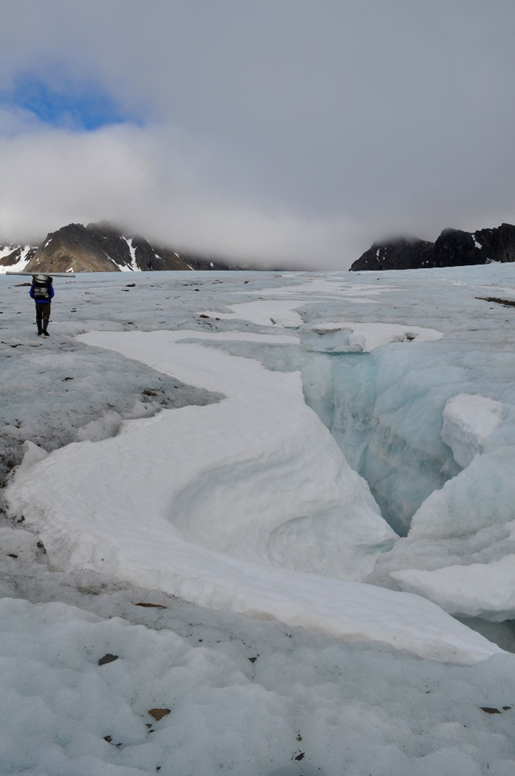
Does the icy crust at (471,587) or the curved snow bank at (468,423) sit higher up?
the curved snow bank at (468,423)

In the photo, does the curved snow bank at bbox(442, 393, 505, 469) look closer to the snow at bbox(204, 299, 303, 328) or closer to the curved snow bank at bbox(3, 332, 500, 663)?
the curved snow bank at bbox(3, 332, 500, 663)

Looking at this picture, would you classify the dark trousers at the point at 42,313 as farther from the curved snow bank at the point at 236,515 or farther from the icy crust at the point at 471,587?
the icy crust at the point at 471,587

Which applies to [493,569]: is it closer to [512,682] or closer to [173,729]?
[512,682]

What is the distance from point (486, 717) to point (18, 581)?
340 centimetres

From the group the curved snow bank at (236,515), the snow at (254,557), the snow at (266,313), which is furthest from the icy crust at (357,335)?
the curved snow bank at (236,515)

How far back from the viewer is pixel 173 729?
7.43 ft

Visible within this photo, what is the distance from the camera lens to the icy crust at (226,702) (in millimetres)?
2125

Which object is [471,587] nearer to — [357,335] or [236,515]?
[236,515]

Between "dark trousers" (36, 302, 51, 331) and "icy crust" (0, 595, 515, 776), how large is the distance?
9.27m

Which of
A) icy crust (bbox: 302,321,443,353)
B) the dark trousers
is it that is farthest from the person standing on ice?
icy crust (bbox: 302,321,443,353)

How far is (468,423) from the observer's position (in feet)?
24.8

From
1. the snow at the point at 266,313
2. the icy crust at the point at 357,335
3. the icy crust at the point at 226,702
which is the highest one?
the snow at the point at 266,313

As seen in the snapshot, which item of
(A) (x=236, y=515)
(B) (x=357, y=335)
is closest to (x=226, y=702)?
(A) (x=236, y=515)

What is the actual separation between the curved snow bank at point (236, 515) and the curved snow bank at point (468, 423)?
1.93 meters
